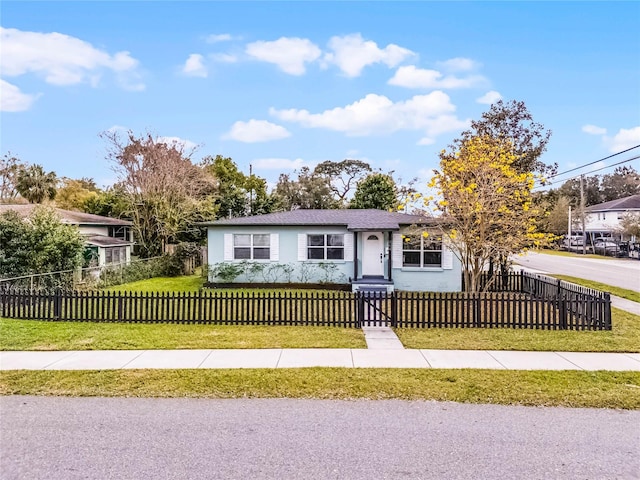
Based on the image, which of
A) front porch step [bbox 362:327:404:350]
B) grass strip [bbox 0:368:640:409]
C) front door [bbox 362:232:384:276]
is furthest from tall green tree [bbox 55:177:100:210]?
grass strip [bbox 0:368:640:409]

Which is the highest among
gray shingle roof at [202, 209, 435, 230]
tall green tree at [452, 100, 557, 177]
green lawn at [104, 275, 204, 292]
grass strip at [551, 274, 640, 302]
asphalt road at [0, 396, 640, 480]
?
tall green tree at [452, 100, 557, 177]

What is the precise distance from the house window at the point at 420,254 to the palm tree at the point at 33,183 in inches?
1395

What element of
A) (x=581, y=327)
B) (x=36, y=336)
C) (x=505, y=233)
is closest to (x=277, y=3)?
(x=505, y=233)

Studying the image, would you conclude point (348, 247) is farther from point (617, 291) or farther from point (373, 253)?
point (617, 291)

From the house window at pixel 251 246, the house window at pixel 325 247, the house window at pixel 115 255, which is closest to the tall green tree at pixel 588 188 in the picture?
the house window at pixel 325 247

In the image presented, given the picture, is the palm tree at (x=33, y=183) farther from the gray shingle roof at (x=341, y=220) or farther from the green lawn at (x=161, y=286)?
the gray shingle roof at (x=341, y=220)

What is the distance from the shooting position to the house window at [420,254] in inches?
665

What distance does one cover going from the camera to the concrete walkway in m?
7.01

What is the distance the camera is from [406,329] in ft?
32.6

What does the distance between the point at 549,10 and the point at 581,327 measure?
32.2 ft

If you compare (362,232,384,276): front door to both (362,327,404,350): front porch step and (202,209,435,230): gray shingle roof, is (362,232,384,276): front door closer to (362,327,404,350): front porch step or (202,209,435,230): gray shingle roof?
(202,209,435,230): gray shingle roof

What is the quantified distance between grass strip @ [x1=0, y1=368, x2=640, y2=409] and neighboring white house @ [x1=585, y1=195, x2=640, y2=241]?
51941 mm

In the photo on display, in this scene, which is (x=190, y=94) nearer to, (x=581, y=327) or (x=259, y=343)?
(x=259, y=343)

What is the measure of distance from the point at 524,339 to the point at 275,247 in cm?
1112
